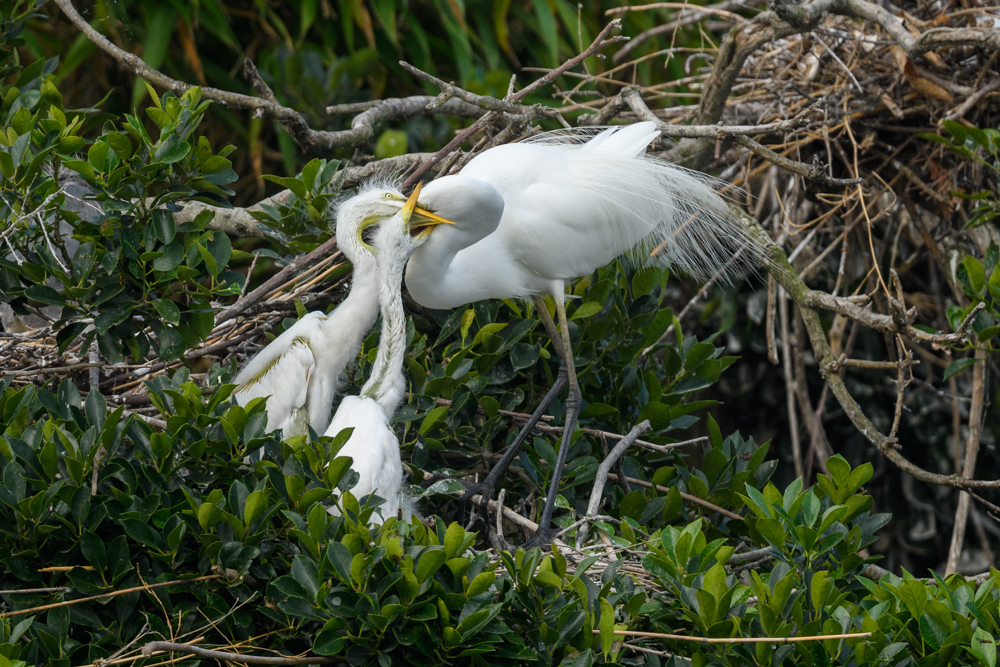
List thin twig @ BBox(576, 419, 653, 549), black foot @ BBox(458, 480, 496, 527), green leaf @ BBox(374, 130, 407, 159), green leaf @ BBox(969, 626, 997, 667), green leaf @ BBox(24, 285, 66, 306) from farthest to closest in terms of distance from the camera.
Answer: green leaf @ BBox(374, 130, 407, 159)
black foot @ BBox(458, 480, 496, 527)
thin twig @ BBox(576, 419, 653, 549)
green leaf @ BBox(24, 285, 66, 306)
green leaf @ BBox(969, 626, 997, 667)

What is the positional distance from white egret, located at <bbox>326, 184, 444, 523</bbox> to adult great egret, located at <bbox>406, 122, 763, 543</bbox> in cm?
10

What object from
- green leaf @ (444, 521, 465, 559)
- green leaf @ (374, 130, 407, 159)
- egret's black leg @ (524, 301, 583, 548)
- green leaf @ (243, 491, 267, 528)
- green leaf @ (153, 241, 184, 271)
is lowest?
egret's black leg @ (524, 301, 583, 548)

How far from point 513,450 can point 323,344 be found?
483 mm

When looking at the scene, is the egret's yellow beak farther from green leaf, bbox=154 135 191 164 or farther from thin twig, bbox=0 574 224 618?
thin twig, bbox=0 574 224 618

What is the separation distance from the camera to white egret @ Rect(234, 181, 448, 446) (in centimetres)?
179

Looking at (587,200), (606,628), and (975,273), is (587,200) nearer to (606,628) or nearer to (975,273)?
(975,273)

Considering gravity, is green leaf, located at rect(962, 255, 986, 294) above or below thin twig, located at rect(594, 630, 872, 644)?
above

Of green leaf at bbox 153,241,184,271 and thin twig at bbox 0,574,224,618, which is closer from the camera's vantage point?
thin twig at bbox 0,574,224,618

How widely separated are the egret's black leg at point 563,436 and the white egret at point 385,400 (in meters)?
0.27

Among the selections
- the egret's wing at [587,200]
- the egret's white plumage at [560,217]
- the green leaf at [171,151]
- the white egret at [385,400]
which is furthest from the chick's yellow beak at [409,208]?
the green leaf at [171,151]

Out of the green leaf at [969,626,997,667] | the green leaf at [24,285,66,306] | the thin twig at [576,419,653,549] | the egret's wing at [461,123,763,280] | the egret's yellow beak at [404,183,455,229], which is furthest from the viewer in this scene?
the egret's wing at [461,123,763,280]

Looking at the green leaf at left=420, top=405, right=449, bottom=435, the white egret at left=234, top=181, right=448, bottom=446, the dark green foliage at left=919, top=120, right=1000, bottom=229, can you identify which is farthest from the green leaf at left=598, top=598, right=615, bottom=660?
the dark green foliage at left=919, top=120, right=1000, bottom=229

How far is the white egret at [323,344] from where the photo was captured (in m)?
1.79

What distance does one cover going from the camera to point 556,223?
2.10 metres
